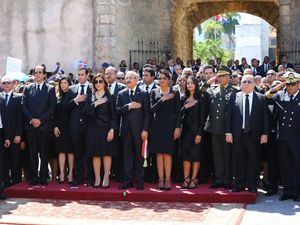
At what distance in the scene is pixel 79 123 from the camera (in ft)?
30.0

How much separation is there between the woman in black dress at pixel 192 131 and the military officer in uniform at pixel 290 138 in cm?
128

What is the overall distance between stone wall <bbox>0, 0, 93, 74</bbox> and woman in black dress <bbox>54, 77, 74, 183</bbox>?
25.5 ft

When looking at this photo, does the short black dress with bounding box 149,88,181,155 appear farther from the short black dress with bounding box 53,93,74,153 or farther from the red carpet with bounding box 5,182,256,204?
the short black dress with bounding box 53,93,74,153

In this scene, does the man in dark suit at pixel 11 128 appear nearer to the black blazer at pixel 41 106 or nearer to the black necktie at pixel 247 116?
the black blazer at pixel 41 106

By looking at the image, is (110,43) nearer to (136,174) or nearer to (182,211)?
(136,174)

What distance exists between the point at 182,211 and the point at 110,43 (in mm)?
9791

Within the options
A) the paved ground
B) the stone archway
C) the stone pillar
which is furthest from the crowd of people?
the stone archway

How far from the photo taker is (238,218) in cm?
733

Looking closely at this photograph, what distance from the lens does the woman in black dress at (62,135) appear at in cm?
927

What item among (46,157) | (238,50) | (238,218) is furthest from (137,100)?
(238,50)

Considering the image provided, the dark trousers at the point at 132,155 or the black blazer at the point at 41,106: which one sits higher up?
the black blazer at the point at 41,106

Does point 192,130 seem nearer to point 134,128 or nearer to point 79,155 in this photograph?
point 134,128

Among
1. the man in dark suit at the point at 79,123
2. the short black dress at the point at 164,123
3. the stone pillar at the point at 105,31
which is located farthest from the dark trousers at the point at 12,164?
the stone pillar at the point at 105,31

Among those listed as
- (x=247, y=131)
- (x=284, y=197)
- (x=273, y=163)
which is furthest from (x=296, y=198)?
(x=247, y=131)
